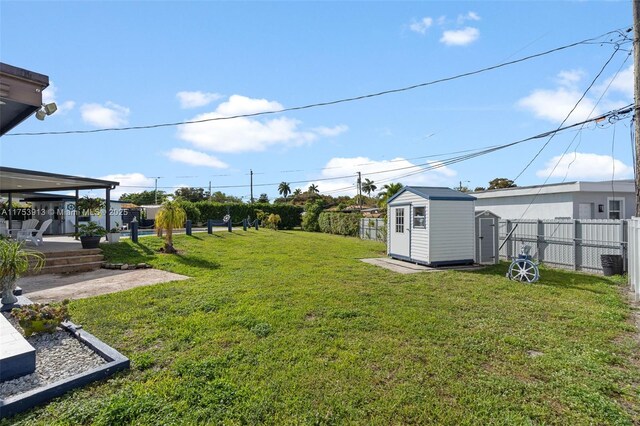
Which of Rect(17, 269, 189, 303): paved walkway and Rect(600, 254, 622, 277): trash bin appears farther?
Rect(600, 254, 622, 277): trash bin

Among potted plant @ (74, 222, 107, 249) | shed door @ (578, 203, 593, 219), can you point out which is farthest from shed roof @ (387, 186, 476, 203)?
potted plant @ (74, 222, 107, 249)

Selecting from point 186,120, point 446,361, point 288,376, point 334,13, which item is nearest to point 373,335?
point 446,361

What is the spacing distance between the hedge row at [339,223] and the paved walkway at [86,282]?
16.0m

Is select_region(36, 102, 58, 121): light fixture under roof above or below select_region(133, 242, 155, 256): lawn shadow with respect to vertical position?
above

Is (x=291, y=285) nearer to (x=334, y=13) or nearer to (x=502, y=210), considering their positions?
(x=334, y=13)

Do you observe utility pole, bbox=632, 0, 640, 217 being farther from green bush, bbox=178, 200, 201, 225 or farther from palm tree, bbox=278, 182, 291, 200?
palm tree, bbox=278, 182, 291, 200

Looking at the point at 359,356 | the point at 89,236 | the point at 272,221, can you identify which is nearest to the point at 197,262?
the point at 89,236

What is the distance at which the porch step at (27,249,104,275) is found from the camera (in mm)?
8891

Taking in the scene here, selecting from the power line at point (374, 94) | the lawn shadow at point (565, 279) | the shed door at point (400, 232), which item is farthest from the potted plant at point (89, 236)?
the lawn shadow at point (565, 279)

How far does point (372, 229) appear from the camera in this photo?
20609 mm

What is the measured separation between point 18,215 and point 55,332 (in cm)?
1966

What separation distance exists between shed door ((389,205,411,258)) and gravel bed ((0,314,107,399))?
901cm

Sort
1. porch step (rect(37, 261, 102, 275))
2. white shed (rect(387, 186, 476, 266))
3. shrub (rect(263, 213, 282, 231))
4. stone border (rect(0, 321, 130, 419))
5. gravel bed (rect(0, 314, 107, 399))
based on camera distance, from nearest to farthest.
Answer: stone border (rect(0, 321, 130, 419)) < gravel bed (rect(0, 314, 107, 399)) < porch step (rect(37, 261, 102, 275)) < white shed (rect(387, 186, 476, 266)) < shrub (rect(263, 213, 282, 231))

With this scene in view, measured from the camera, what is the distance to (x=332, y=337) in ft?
13.3
